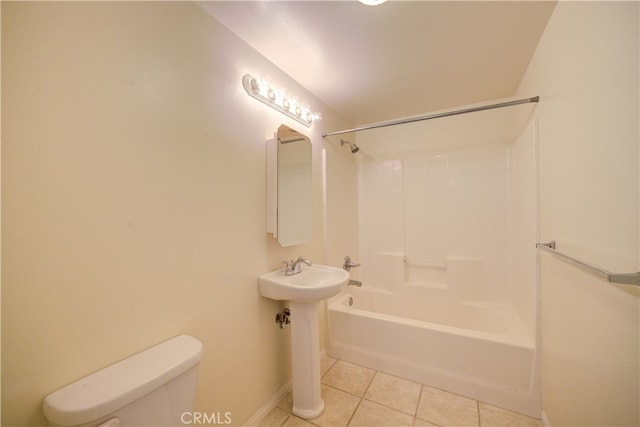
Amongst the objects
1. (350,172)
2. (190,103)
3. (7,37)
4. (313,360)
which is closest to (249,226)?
(190,103)

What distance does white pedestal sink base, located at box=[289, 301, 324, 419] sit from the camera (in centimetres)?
147

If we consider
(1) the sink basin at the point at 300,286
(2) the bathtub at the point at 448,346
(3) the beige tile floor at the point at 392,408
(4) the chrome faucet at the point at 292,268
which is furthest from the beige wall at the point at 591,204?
(4) the chrome faucet at the point at 292,268

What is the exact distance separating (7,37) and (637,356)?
2.02 m

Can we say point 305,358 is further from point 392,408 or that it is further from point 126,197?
point 126,197

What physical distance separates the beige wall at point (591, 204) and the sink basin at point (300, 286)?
1.06 m

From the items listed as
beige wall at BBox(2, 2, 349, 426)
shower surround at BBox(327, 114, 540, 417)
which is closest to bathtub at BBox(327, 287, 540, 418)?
shower surround at BBox(327, 114, 540, 417)

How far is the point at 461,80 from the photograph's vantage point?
1.86 m

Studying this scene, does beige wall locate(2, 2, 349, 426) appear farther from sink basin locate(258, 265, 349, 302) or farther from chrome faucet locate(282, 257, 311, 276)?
chrome faucet locate(282, 257, 311, 276)

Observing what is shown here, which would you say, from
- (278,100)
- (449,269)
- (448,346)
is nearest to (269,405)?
(448,346)

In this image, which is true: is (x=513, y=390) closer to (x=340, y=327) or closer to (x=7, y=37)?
(x=340, y=327)

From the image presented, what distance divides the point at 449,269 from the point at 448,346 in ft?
2.69

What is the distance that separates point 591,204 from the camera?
917mm

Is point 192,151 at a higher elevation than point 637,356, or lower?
higher

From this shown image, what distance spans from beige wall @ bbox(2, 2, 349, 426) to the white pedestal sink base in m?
0.21
